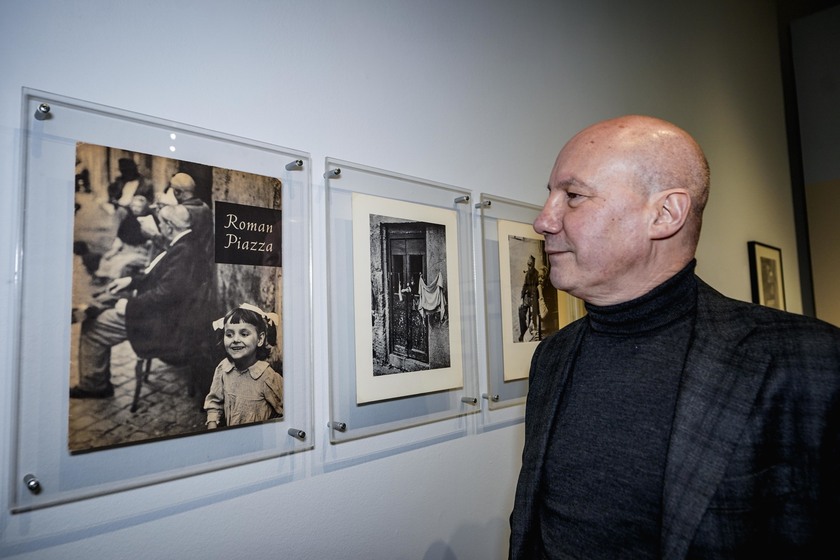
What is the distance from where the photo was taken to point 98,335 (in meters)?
1.00

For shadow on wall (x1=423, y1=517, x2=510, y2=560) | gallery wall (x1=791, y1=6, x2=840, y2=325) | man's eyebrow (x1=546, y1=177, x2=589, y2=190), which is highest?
gallery wall (x1=791, y1=6, x2=840, y2=325)

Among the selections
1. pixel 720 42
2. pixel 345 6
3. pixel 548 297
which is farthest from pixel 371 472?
pixel 720 42

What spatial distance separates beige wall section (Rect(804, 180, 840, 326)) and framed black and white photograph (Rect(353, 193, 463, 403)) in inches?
159

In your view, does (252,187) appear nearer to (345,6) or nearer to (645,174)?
(345,6)

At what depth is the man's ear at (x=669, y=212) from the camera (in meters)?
1.19

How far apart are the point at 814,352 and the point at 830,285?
4.15m

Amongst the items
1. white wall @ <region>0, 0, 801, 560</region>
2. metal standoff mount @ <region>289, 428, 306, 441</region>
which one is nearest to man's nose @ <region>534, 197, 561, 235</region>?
white wall @ <region>0, 0, 801, 560</region>

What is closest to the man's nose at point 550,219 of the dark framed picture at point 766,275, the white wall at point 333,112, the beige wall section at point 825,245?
the white wall at point 333,112

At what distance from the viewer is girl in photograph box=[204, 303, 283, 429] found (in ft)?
3.83

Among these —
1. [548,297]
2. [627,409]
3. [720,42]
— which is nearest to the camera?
[627,409]

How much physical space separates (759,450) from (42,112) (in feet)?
4.87

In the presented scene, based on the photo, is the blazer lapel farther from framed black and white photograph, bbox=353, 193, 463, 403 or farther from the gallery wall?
the gallery wall

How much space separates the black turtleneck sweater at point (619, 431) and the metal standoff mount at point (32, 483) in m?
1.07

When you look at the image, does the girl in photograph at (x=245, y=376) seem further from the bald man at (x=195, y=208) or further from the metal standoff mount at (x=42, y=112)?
the metal standoff mount at (x=42, y=112)
